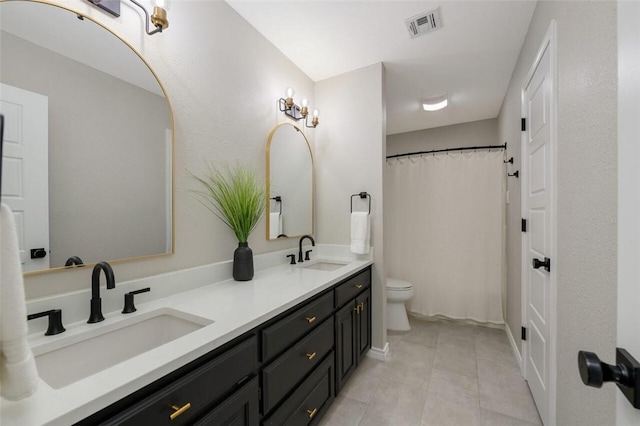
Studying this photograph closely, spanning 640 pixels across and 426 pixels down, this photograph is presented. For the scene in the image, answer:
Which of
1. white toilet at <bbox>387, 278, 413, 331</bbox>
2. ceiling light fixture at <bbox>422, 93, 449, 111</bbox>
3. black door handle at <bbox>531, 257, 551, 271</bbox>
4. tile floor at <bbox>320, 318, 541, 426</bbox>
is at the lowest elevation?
tile floor at <bbox>320, 318, 541, 426</bbox>

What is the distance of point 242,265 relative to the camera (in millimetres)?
1593

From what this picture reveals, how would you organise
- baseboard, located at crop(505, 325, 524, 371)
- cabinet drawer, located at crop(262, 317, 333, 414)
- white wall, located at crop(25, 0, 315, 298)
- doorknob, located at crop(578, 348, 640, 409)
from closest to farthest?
doorknob, located at crop(578, 348, 640, 409)
cabinet drawer, located at crop(262, 317, 333, 414)
white wall, located at crop(25, 0, 315, 298)
baseboard, located at crop(505, 325, 524, 371)

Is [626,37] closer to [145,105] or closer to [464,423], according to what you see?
[145,105]

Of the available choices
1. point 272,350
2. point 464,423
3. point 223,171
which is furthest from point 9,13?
point 464,423

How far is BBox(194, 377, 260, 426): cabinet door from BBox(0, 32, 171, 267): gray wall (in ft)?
2.48

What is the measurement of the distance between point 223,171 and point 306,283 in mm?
855

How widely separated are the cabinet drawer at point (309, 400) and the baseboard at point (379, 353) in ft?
2.61

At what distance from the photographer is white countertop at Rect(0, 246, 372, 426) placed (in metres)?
0.55

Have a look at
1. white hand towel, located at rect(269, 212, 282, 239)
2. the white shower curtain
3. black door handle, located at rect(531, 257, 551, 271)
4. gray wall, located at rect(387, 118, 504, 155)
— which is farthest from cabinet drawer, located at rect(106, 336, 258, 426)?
gray wall, located at rect(387, 118, 504, 155)

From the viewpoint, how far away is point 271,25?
1855 millimetres

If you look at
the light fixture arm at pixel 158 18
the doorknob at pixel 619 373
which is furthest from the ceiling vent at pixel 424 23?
the doorknob at pixel 619 373

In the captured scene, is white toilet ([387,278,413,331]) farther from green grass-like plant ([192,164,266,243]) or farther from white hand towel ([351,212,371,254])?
green grass-like plant ([192,164,266,243])

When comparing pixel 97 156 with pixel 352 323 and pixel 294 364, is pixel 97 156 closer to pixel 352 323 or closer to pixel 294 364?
pixel 294 364

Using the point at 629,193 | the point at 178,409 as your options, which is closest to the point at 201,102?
the point at 178,409
